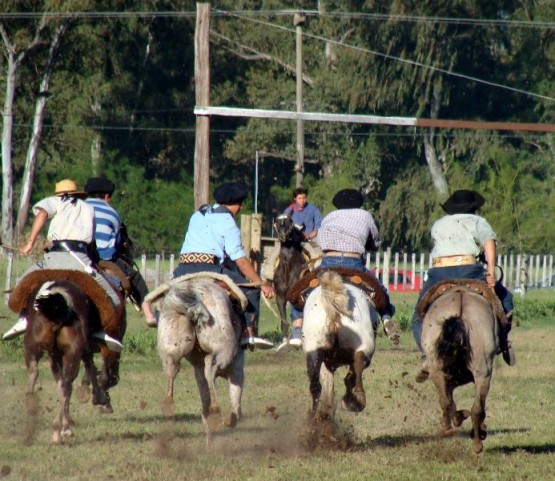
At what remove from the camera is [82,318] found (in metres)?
11.5

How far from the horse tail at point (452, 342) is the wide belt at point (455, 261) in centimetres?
100

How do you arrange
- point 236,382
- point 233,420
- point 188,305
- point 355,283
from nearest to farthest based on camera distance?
point 188,305 < point 233,420 < point 355,283 < point 236,382

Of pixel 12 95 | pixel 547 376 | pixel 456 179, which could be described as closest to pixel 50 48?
pixel 12 95

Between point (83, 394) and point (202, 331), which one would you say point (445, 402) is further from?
point (83, 394)

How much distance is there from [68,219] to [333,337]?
9.41ft

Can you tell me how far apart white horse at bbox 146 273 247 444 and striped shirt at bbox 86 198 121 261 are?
2.09 m

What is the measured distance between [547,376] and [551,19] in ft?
126

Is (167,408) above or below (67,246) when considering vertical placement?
below

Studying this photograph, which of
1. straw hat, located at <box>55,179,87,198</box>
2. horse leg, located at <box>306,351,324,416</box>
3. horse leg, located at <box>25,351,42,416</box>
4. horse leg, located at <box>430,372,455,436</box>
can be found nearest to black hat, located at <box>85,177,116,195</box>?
straw hat, located at <box>55,179,87,198</box>

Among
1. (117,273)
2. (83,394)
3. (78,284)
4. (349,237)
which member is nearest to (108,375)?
(83,394)

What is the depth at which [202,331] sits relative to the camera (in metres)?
11.1

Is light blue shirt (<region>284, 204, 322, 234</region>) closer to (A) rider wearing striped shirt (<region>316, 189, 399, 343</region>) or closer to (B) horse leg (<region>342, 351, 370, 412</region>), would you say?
(A) rider wearing striped shirt (<region>316, 189, 399, 343</region>)

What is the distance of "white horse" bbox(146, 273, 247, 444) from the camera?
433 inches

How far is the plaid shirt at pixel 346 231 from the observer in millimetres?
12211
